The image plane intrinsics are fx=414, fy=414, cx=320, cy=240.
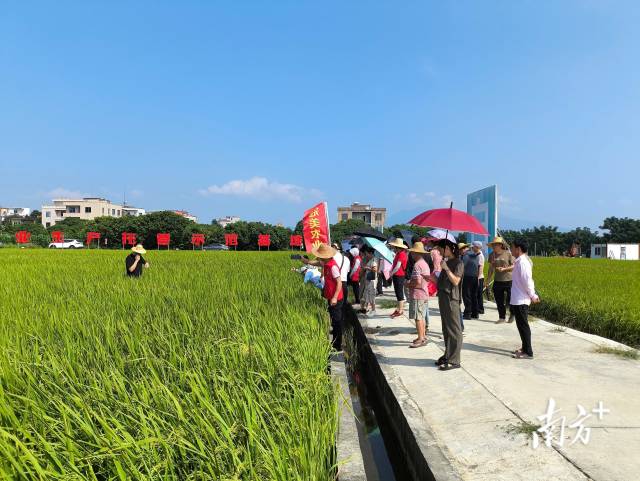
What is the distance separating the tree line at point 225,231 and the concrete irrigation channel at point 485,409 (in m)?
42.9

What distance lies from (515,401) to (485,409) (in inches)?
13.7

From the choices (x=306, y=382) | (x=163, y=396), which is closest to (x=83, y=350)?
(x=163, y=396)

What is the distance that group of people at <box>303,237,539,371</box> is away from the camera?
455 cm

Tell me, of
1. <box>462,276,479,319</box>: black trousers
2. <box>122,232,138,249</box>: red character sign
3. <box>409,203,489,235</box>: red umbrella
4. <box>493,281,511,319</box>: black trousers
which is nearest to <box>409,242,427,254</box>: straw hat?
<box>409,203,489,235</box>: red umbrella

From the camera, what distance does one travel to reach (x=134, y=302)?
6.11m

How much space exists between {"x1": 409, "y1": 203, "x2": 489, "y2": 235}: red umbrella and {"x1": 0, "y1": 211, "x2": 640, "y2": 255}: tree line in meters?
42.6

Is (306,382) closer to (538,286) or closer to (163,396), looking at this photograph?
(163,396)

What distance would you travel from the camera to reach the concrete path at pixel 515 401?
2.67 m

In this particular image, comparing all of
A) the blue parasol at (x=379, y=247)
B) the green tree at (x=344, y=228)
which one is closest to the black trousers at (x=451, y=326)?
the blue parasol at (x=379, y=247)

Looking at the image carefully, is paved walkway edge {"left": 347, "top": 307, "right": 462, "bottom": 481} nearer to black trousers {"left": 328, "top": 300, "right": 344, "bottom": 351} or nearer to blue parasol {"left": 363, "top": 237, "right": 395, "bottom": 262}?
black trousers {"left": 328, "top": 300, "right": 344, "bottom": 351}

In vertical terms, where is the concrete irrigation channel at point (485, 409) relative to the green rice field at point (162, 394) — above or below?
below

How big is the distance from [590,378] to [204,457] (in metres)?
3.98

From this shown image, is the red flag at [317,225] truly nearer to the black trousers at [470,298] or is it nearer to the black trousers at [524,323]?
the black trousers at [470,298]

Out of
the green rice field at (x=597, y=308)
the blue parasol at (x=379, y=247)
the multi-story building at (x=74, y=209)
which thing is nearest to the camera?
the green rice field at (x=597, y=308)
